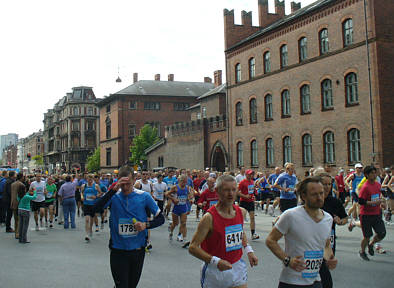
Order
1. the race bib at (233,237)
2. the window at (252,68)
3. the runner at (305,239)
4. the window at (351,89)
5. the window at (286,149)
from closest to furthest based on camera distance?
the runner at (305,239)
the race bib at (233,237)
the window at (351,89)
the window at (286,149)
the window at (252,68)

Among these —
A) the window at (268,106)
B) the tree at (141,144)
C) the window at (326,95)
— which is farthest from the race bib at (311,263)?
the tree at (141,144)

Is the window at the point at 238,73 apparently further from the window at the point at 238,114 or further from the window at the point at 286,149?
the window at the point at 286,149

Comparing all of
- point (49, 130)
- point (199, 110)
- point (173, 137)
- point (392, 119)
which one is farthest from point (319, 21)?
point (49, 130)

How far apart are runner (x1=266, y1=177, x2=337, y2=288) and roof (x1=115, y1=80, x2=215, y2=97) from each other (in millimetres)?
67101

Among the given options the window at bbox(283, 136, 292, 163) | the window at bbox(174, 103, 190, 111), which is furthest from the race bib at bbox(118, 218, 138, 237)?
the window at bbox(174, 103, 190, 111)

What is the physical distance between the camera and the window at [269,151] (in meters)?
35.7

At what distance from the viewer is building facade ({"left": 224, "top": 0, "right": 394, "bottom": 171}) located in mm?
26422

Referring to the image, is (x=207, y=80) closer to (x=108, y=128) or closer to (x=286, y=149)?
(x=108, y=128)

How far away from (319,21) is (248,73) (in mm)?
9625

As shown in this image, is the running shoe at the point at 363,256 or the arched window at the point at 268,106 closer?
the running shoe at the point at 363,256

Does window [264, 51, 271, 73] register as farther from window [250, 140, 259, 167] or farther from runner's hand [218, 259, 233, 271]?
runner's hand [218, 259, 233, 271]

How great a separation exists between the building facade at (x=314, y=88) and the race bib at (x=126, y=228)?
23298 millimetres

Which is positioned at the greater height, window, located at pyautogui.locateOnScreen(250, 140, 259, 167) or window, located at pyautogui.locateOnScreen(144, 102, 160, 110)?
window, located at pyautogui.locateOnScreen(144, 102, 160, 110)

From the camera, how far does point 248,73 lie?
39.0 m
